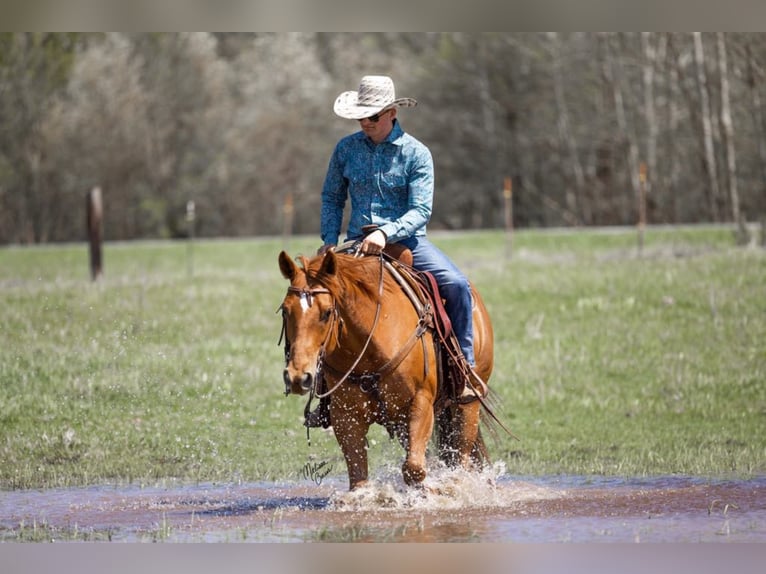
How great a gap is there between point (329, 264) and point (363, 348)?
2.00 feet

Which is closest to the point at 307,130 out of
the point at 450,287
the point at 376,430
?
the point at 376,430

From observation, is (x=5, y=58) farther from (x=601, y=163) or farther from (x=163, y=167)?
(x=601, y=163)

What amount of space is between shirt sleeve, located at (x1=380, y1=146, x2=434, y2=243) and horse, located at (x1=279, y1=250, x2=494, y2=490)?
0.95ft

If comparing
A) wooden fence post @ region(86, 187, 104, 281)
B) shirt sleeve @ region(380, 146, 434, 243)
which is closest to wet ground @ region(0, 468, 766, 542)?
shirt sleeve @ region(380, 146, 434, 243)

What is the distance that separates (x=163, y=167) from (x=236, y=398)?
30.6 metres

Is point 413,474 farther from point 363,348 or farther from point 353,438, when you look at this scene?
point 363,348

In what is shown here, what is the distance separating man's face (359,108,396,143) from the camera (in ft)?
28.3

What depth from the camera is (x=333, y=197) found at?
8961mm

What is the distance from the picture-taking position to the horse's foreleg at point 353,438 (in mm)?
8414

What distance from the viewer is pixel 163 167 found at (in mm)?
43125

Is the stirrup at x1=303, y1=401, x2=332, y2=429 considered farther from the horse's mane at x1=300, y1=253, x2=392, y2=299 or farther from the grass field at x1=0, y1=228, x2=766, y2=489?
the grass field at x1=0, y1=228, x2=766, y2=489

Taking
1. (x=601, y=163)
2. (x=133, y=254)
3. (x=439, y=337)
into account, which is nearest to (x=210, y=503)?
(x=439, y=337)

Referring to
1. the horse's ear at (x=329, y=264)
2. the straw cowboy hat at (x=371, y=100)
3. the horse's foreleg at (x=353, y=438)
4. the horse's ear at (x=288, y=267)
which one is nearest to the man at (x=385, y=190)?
the straw cowboy hat at (x=371, y=100)

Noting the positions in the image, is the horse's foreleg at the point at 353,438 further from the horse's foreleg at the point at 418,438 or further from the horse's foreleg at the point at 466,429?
the horse's foreleg at the point at 466,429
